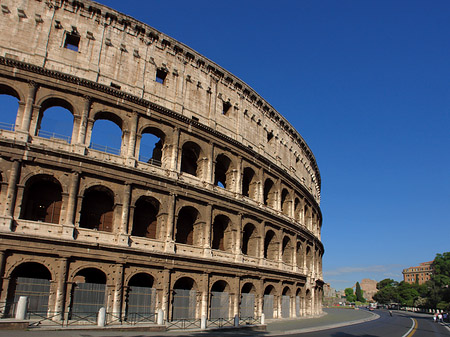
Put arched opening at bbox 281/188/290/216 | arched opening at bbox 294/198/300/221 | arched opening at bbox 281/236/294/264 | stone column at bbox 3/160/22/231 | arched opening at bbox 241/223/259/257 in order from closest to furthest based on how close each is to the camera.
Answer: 1. stone column at bbox 3/160/22/231
2. arched opening at bbox 241/223/259/257
3. arched opening at bbox 281/236/294/264
4. arched opening at bbox 281/188/290/216
5. arched opening at bbox 294/198/300/221

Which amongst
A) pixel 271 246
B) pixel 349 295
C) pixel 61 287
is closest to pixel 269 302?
pixel 271 246

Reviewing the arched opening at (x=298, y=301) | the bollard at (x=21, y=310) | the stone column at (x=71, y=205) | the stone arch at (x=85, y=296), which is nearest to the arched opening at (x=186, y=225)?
the stone arch at (x=85, y=296)

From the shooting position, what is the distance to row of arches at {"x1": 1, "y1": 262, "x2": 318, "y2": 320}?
60.2ft

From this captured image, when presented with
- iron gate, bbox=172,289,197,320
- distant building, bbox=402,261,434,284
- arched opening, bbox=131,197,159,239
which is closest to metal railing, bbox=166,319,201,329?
iron gate, bbox=172,289,197,320

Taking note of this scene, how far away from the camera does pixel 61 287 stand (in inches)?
739

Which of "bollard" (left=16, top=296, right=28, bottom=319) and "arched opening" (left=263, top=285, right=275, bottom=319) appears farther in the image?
"arched opening" (left=263, top=285, right=275, bottom=319)

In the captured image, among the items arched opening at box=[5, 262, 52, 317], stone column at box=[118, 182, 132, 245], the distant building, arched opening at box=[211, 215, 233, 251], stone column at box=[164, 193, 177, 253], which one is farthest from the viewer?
the distant building

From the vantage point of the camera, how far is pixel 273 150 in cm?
3434

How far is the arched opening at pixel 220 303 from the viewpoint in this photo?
2467cm

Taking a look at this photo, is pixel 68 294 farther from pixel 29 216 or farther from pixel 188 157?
pixel 188 157

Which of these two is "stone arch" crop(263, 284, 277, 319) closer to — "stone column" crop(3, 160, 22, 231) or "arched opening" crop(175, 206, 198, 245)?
"arched opening" crop(175, 206, 198, 245)

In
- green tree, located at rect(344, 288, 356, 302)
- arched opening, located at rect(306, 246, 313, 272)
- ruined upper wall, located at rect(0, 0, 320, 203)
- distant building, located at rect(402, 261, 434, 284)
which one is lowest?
green tree, located at rect(344, 288, 356, 302)

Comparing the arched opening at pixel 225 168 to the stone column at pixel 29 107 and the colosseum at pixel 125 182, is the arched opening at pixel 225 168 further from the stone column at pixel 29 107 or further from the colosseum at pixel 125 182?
the stone column at pixel 29 107

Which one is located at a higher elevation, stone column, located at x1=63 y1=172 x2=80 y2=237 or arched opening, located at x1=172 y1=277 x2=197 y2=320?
stone column, located at x1=63 y1=172 x2=80 y2=237
